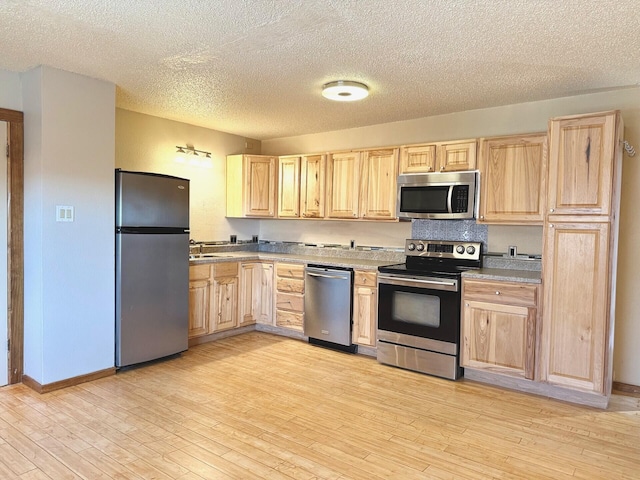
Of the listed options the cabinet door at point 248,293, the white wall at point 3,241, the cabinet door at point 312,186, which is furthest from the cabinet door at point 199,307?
the white wall at point 3,241

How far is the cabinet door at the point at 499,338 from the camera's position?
335 centimetres

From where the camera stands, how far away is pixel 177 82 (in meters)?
3.47

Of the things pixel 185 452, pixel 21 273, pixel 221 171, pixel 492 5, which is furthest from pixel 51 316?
pixel 492 5

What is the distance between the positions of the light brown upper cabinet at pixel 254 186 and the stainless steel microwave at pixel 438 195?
171cm

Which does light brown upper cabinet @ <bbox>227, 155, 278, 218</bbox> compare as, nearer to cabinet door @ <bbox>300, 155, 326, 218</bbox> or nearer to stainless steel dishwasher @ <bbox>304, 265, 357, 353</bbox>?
cabinet door @ <bbox>300, 155, 326, 218</bbox>

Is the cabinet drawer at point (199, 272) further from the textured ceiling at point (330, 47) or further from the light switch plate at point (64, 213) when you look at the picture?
the textured ceiling at point (330, 47)

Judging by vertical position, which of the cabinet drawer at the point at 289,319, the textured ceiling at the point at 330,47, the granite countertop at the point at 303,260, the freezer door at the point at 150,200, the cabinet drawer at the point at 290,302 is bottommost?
the cabinet drawer at the point at 289,319

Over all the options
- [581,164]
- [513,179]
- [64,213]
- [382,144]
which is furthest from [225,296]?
[581,164]

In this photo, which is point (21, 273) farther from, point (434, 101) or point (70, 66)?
point (434, 101)

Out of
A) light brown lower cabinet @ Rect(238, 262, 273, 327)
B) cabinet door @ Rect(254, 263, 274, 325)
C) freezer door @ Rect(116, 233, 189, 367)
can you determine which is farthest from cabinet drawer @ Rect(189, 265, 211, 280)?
cabinet door @ Rect(254, 263, 274, 325)

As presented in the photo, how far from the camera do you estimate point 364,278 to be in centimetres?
423

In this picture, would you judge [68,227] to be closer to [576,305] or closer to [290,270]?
[290,270]

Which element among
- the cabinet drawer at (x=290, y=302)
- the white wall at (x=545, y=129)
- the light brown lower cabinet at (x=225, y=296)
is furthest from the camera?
the cabinet drawer at (x=290, y=302)

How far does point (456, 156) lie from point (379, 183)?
0.83 metres
